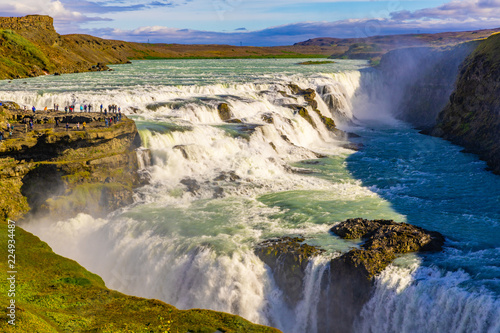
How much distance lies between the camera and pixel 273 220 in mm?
28094

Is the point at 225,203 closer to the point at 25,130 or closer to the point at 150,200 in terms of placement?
the point at 150,200

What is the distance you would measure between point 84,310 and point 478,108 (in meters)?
48.2

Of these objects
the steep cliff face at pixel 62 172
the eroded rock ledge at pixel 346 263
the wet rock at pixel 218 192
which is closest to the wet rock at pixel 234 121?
the wet rock at pixel 218 192

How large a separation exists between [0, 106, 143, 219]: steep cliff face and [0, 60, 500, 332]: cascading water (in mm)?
1223

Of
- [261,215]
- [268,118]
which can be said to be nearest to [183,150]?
[261,215]

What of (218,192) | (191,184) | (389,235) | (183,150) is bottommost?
(218,192)

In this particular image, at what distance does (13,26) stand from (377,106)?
85.9 metres

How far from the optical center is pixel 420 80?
3024 inches

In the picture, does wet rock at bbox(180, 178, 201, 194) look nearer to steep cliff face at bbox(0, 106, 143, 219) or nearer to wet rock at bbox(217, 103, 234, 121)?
steep cliff face at bbox(0, 106, 143, 219)

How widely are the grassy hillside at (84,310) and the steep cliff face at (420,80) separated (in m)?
55.8

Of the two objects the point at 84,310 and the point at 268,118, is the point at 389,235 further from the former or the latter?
the point at 268,118

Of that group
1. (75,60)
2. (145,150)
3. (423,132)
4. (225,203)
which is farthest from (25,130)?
(75,60)

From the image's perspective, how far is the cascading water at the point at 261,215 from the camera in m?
20.2

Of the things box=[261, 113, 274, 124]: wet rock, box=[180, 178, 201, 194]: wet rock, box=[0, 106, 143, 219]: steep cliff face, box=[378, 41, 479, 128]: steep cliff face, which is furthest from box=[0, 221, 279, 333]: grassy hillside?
box=[378, 41, 479, 128]: steep cliff face
